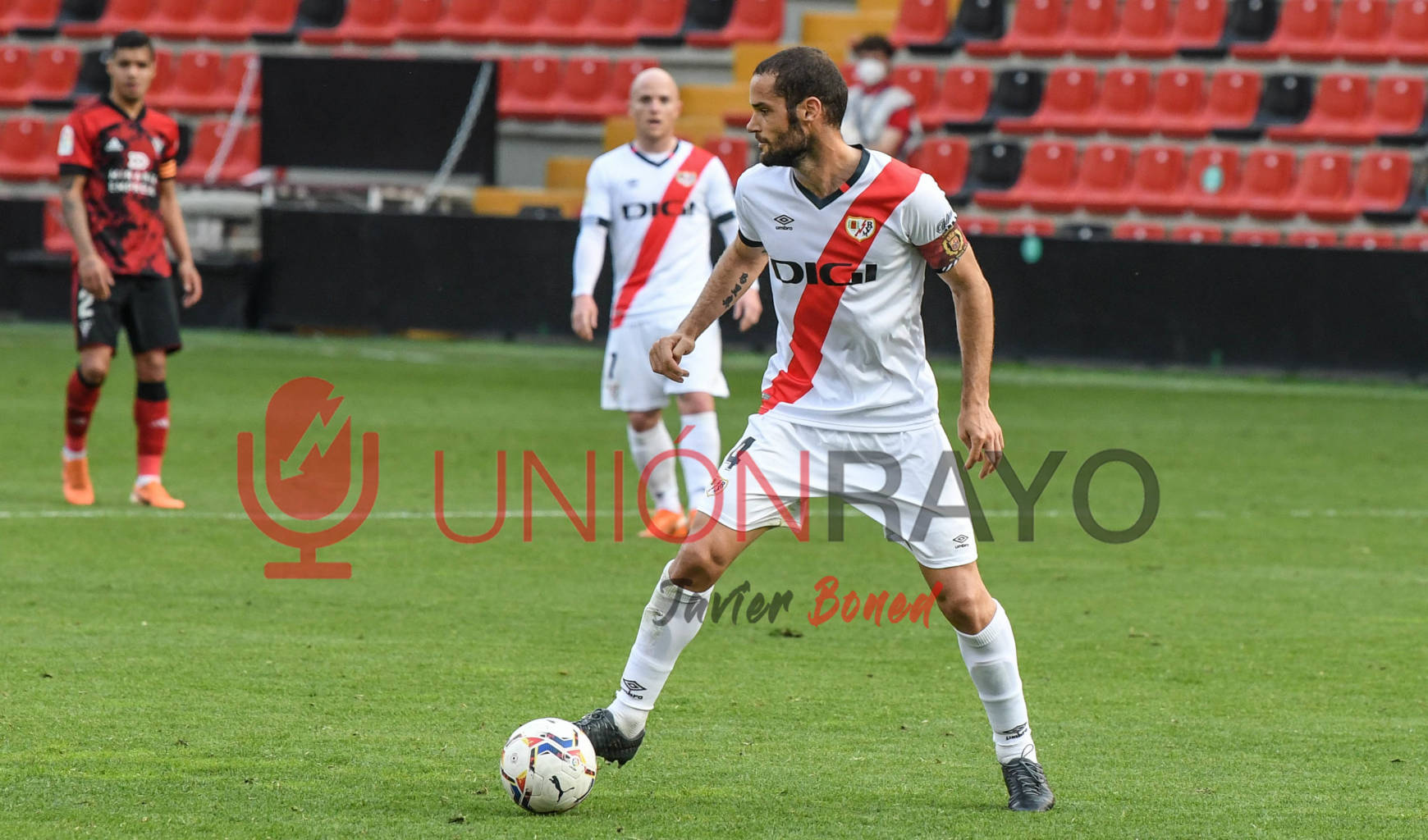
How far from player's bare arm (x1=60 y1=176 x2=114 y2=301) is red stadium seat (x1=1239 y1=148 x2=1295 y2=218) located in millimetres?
12793

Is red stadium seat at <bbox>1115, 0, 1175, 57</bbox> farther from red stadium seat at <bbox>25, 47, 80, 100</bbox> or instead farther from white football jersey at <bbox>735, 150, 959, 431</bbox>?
white football jersey at <bbox>735, 150, 959, 431</bbox>

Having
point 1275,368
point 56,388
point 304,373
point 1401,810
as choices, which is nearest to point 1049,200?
point 1275,368

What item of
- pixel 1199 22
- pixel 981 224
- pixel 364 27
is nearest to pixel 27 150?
pixel 364 27

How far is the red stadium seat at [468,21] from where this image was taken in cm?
2316

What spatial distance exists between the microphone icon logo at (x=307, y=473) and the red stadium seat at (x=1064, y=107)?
346 inches

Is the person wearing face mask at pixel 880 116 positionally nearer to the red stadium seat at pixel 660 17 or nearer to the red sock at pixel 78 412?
the red stadium seat at pixel 660 17

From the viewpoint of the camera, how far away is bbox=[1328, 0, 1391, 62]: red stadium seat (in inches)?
760

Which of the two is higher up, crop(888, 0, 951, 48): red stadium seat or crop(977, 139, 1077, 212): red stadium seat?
crop(888, 0, 951, 48): red stadium seat

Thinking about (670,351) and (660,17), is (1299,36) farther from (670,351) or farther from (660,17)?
(670,351)

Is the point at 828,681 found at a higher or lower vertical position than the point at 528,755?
lower

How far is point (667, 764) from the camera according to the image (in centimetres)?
489

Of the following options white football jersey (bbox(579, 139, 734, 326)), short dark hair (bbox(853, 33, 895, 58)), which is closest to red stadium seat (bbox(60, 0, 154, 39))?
short dark hair (bbox(853, 33, 895, 58))

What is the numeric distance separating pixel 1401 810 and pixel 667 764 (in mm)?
1772

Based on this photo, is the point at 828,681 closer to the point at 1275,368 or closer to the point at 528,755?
the point at 528,755
